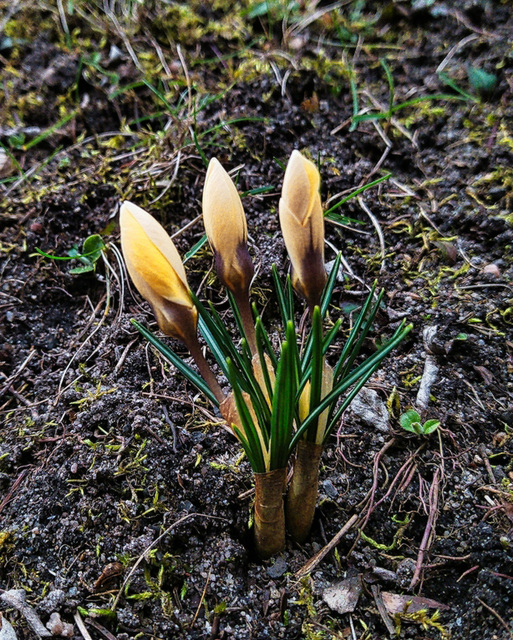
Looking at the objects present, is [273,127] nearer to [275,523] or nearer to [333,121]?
[333,121]

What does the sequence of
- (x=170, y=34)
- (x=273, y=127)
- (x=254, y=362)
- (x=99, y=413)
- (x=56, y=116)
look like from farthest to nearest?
(x=170, y=34) → (x=56, y=116) → (x=273, y=127) → (x=99, y=413) → (x=254, y=362)

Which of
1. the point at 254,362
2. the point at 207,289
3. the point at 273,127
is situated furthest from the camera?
the point at 273,127

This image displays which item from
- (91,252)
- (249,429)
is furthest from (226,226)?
(91,252)

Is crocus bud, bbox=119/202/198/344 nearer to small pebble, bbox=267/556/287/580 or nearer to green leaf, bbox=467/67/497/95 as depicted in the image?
small pebble, bbox=267/556/287/580

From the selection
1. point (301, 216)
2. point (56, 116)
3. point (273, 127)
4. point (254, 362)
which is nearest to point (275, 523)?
point (254, 362)

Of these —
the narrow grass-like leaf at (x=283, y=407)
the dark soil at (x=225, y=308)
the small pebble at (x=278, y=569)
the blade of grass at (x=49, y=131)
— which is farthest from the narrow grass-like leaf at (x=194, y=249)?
the blade of grass at (x=49, y=131)

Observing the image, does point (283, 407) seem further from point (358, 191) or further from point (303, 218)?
point (358, 191)

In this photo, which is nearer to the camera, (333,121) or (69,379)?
(69,379)
